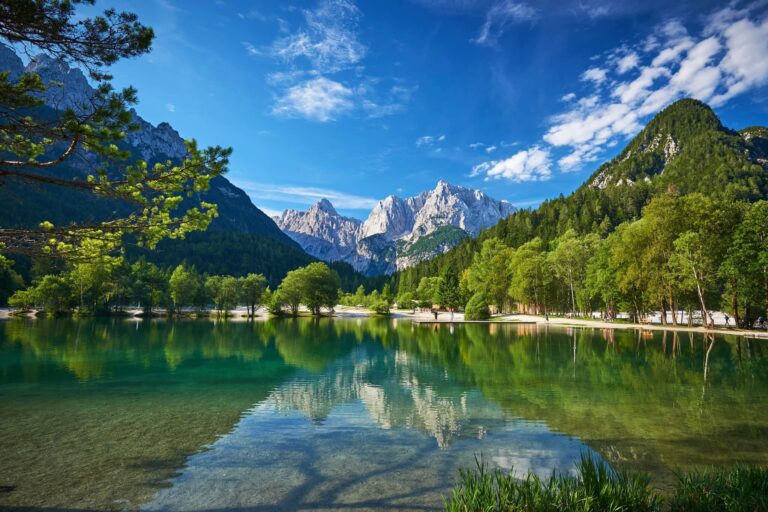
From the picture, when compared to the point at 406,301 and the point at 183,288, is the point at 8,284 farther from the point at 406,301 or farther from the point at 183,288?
the point at 406,301

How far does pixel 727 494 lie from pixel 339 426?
11633 millimetres

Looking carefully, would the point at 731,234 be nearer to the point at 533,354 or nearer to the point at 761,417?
the point at 533,354

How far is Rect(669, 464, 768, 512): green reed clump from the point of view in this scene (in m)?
6.77

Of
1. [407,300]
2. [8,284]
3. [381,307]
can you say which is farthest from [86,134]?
[407,300]

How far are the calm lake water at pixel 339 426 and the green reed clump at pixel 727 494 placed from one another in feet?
10.1

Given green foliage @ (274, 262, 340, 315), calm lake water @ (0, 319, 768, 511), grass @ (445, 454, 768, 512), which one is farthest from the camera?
green foliage @ (274, 262, 340, 315)

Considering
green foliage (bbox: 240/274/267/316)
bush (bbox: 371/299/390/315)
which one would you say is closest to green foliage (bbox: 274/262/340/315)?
green foliage (bbox: 240/274/267/316)

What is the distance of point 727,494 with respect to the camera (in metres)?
6.98

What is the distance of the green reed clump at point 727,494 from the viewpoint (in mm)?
6773

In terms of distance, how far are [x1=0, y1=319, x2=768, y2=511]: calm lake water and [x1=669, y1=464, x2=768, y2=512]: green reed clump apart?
307 cm

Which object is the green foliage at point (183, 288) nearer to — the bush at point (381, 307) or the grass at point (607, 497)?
the bush at point (381, 307)

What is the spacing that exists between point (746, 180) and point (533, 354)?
176 m

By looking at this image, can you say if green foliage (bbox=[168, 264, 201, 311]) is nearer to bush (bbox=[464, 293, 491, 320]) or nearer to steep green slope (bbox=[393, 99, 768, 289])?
bush (bbox=[464, 293, 491, 320])

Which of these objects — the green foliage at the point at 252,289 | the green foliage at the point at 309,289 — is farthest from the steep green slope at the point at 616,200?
the green foliage at the point at 252,289
